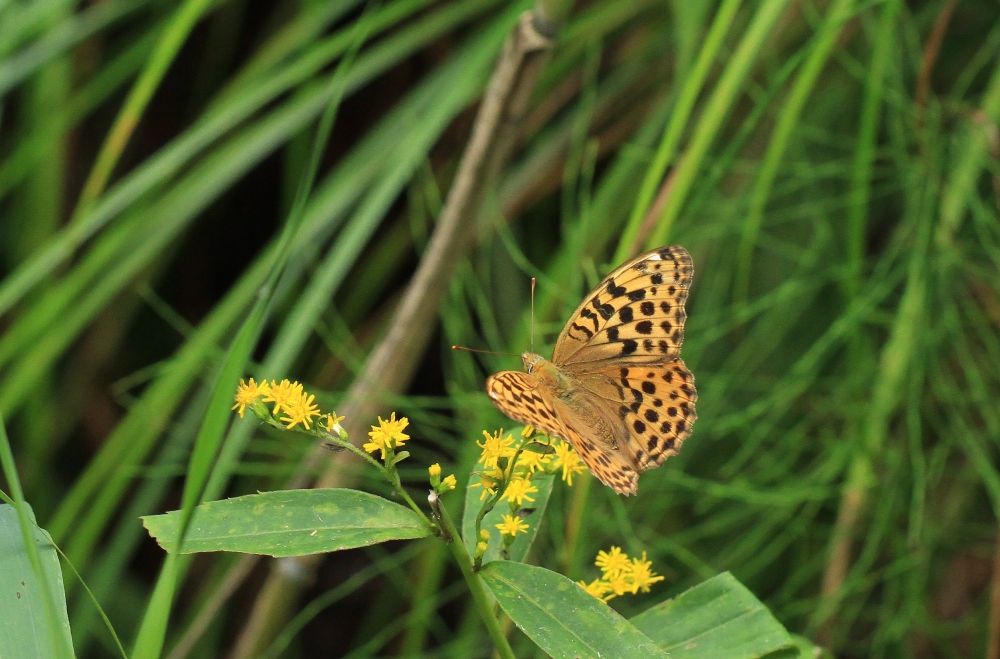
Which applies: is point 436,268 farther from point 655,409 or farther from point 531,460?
point 531,460

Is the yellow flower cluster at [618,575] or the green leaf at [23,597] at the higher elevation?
the green leaf at [23,597]

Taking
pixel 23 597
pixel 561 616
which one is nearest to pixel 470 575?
pixel 561 616

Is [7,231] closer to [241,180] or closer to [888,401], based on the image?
[241,180]

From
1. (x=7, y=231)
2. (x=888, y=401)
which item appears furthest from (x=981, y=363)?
(x=7, y=231)

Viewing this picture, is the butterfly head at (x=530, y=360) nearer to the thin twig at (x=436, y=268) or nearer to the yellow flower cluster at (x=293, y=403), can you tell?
the thin twig at (x=436, y=268)

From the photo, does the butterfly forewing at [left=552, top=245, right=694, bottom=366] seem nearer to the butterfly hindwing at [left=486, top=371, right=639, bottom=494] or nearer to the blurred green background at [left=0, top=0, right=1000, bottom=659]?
the blurred green background at [left=0, top=0, right=1000, bottom=659]

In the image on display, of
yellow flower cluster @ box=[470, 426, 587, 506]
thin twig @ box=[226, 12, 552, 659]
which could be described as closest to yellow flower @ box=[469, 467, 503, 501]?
yellow flower cluster @ box=[470, 426, 587, 506]

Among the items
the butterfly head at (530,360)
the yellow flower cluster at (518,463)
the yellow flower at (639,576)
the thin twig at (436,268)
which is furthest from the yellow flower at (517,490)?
the thin twig at (436,268)
